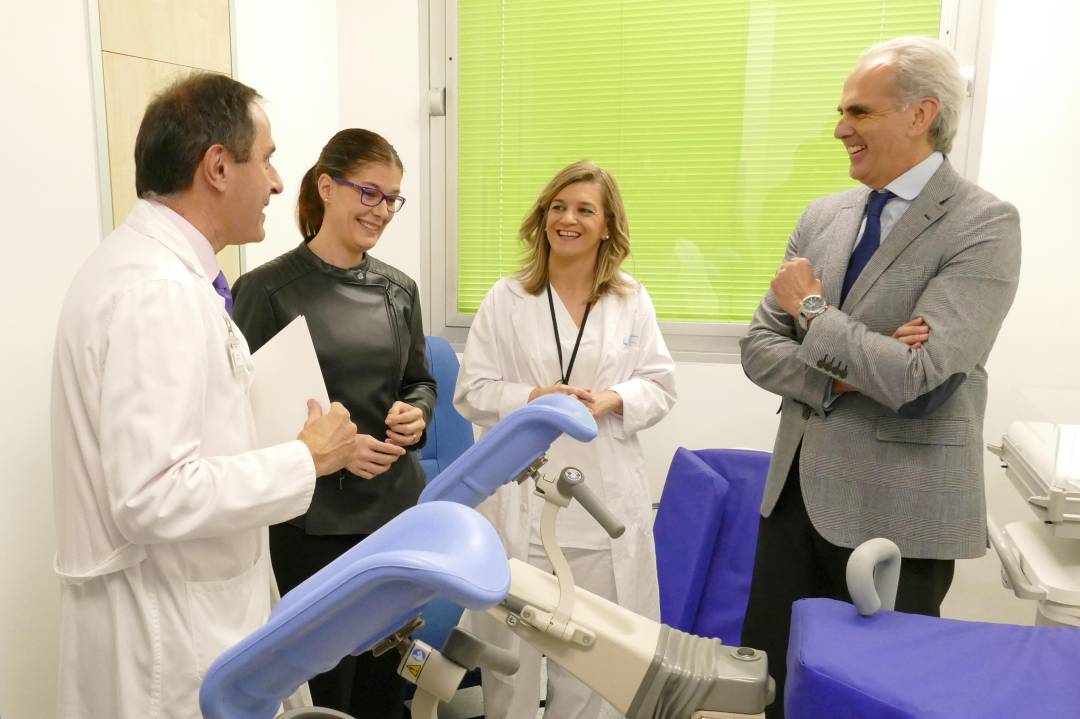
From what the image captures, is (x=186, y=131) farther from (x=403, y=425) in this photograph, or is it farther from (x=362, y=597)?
(x=362, y=597)

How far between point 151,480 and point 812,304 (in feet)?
4.09

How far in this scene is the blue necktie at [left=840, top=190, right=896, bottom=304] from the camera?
1.68m

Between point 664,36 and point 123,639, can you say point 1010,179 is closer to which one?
point 664,36

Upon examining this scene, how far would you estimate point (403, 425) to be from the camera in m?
1.76

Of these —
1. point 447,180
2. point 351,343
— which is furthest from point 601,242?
point 447,180

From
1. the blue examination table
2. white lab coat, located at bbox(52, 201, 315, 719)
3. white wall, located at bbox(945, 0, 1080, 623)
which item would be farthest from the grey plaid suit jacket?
white wall, located at bbox(945, 0, 1080, 623)

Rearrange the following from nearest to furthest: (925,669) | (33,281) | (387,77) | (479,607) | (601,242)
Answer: (479,607)
(925,669)
(33,281)
(601,242)
(387,77)

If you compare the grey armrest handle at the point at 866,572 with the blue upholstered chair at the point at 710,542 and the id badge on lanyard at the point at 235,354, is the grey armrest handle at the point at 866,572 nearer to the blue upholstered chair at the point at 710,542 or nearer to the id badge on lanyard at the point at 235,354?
the id badge on lanyard at the point at 235,354

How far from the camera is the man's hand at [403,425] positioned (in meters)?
1.76

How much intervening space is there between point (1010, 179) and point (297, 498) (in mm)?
2554

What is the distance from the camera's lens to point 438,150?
3266 millimetres

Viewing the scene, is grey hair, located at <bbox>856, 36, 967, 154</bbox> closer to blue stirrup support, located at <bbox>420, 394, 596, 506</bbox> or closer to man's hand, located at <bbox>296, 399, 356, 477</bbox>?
blue stirrup support, located at <bbox>420, 394, 596, 506</bbox>

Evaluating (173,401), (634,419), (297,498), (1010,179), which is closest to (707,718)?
(297,498)

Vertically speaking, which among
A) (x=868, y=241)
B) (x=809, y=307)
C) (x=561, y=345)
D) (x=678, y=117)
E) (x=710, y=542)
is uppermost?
(x=678, y=117)
